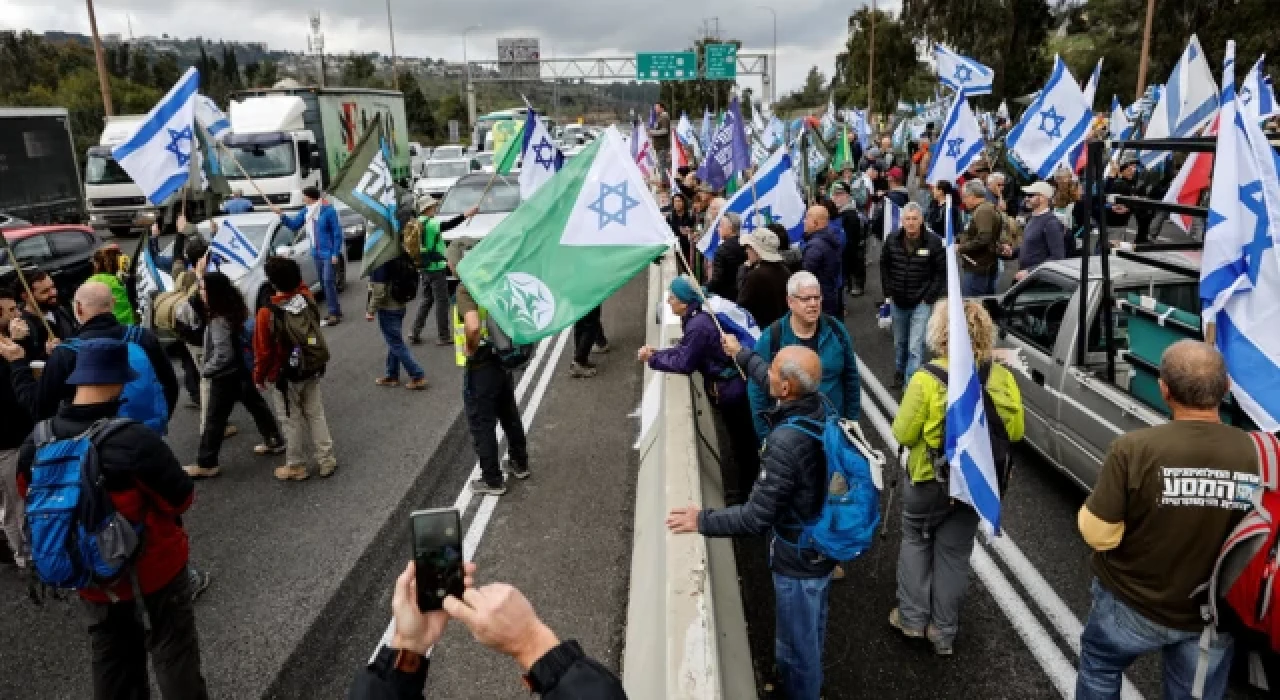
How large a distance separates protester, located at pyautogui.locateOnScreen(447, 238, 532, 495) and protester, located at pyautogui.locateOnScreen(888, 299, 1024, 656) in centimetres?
316

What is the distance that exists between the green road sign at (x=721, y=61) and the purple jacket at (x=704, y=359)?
2054 inches

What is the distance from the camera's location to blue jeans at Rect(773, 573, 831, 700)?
3.62 metres

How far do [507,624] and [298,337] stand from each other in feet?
17.9

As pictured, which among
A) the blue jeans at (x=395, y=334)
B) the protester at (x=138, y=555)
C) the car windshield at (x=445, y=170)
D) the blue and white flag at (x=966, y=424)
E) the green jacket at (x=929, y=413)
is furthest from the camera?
the car windshield at (x=445, y=170)

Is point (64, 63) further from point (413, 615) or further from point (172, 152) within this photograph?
point (413, 615)

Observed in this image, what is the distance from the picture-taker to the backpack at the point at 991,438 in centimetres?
408

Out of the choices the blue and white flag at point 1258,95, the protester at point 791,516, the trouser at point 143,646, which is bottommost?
the trouser at point 143,646

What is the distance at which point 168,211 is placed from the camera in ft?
75.8

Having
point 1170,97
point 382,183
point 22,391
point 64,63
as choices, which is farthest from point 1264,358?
point 64,63

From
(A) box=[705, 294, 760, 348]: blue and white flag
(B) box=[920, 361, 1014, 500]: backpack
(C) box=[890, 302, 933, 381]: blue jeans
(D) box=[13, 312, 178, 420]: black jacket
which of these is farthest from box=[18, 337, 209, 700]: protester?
(C) box=[890, 302, 933, 381]: blue jeans

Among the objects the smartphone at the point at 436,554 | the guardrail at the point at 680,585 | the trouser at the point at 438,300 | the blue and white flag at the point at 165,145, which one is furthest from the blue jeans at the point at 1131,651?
the trouser at the point at 438,300

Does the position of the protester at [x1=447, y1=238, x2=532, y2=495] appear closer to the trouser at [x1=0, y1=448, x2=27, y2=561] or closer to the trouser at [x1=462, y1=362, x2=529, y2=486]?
the trouser at [x1=462, y1=362, x2=529, y2=486]

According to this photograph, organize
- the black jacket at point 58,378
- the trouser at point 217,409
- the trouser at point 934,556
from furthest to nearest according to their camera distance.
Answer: the trouser at point 217,409 < the black jacket at point 58,378 < the trouser at point 934,556

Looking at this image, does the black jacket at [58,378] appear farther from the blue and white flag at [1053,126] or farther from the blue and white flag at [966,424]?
the blue and white flag at [1053,126]
